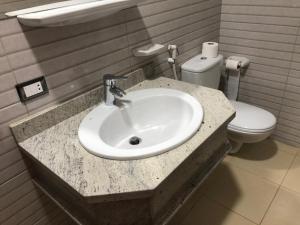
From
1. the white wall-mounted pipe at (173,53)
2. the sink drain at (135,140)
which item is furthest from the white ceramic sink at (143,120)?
the white wall-mounted pipe at (173,53)

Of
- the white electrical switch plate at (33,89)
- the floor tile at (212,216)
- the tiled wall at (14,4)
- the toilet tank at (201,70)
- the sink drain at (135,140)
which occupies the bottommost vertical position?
the floor tile at (212,216)

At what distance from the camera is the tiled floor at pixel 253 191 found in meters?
1.51

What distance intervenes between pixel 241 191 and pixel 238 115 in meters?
0.51

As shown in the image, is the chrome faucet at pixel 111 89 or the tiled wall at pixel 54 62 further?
the chrome faucet at pixel 111 89

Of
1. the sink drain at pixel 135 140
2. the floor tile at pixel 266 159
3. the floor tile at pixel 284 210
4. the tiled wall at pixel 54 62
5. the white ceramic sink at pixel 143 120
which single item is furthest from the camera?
the floor tile at pixel 266 159

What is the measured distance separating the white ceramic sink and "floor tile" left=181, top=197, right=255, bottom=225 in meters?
0.69

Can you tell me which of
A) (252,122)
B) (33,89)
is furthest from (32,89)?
(252,122)

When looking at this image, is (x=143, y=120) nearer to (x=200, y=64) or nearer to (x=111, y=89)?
(x=111, y=89)

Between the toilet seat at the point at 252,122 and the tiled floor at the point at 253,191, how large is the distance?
1.18 feet

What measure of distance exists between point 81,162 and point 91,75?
46 cm

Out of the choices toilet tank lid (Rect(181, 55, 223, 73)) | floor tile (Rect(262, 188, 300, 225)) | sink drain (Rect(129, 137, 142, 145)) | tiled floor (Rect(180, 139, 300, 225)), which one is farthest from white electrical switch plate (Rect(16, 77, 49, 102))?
floor tile (Rect(262, 188, 300, 225))

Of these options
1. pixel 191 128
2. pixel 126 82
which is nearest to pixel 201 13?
pixel 126 82

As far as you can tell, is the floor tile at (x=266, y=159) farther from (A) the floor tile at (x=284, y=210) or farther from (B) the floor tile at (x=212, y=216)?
(B) the floor tile at (x=212, y=216)

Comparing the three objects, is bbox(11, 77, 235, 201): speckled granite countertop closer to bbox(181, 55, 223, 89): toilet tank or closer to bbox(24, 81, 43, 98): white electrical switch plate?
bbox(24, 81, 43, 98): white electrical switch plate
